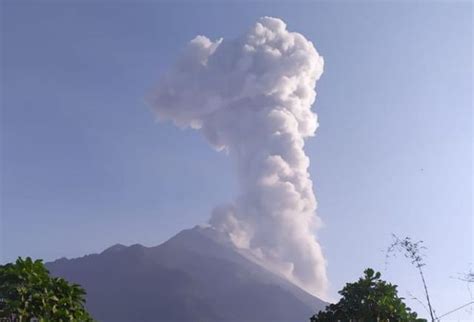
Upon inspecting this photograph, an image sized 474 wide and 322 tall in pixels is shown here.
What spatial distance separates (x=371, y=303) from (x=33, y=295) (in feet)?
91.9

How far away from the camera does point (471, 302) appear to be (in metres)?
26.8

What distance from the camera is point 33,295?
1372 inches

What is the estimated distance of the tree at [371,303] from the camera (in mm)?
47125

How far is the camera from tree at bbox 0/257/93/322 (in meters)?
34.1

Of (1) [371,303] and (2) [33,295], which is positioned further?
(1) [371,303]

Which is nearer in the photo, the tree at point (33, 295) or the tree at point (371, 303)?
the tree at point (33, 295)

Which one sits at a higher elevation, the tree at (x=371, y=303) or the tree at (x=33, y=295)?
the tree at (x=371, y=303)

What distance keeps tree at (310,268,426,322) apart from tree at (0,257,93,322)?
23299 millimetres

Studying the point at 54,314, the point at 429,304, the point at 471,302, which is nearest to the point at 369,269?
the point at 429,304

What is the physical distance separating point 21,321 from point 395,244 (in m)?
23.3

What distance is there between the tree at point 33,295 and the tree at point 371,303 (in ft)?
76.4

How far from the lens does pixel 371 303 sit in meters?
48.2

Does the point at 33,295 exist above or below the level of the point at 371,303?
below

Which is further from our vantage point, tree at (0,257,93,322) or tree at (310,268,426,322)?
tree at (310,268,426,322)
